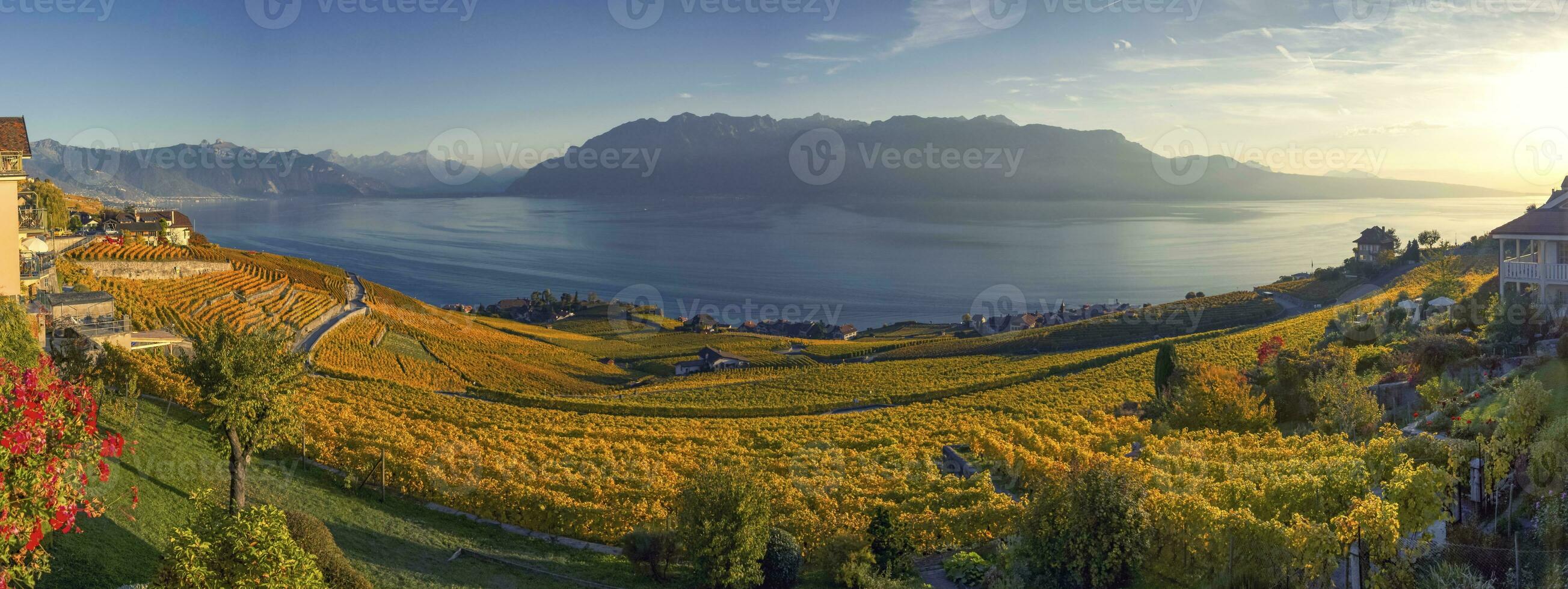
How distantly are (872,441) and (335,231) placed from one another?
204232 mm

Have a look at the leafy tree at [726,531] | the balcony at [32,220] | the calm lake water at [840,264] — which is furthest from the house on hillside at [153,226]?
the calm lake water at [840,264]

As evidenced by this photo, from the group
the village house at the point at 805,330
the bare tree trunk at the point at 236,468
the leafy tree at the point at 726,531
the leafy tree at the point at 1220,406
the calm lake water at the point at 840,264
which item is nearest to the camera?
the bare tree trunk at the point at 236,468

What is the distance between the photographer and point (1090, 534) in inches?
403

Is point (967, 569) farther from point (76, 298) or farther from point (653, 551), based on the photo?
point (76, 298)

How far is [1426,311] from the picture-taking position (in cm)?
2559

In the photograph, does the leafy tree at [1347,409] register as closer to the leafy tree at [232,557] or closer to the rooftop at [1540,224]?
the rooftop at [1540,224]

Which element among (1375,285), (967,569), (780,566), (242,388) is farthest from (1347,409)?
(1375,285)

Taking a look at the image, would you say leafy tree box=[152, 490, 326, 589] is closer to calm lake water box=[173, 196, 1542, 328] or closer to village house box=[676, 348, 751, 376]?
village house box=[676, 348, 751, 376]

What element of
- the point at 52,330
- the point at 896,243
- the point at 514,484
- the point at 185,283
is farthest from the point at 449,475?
the point at 896,243

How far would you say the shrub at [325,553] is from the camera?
867 centimetres

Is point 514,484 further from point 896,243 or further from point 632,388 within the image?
point 896,243

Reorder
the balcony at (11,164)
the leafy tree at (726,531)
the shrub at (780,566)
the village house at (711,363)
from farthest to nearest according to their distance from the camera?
1. the village house at (711,363)
2. the balcony at (11,164)
3. the shrub at (780,566)
4. the leafy tree at (726,531)

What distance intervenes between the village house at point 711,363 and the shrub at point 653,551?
111 ft

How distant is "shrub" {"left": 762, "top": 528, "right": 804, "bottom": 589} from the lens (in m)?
11.4
